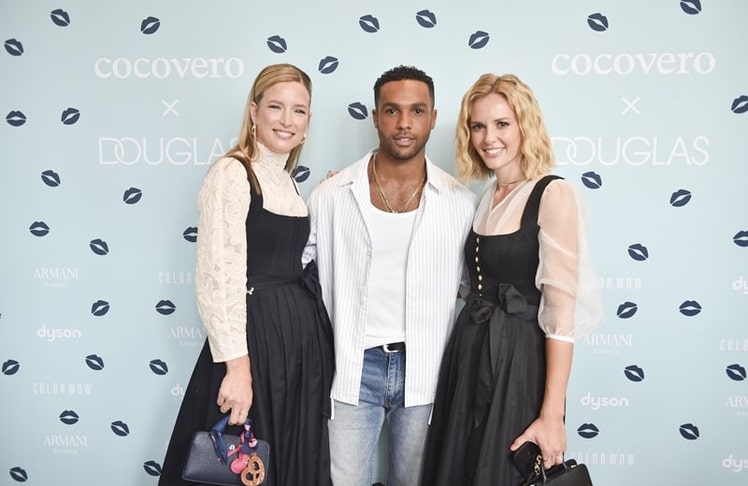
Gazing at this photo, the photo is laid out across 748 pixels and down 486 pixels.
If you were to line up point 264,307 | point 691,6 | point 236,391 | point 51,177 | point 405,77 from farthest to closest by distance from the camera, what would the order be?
point 51,177, point 691,6, point 405,77, point 264,307, point 236,391

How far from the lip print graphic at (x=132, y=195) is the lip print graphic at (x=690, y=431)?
223 centimetres

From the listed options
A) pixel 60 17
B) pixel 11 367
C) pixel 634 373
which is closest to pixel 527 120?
pixel 634 373

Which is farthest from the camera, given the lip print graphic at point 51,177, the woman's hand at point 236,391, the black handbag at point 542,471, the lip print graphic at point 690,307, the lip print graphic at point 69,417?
the lip print graphic at point 69,417

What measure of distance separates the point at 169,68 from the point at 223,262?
99cm

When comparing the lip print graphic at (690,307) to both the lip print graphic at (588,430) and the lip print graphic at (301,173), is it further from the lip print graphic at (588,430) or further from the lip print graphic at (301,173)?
the lip print graphic at (301,173)

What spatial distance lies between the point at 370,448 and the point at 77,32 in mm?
1833

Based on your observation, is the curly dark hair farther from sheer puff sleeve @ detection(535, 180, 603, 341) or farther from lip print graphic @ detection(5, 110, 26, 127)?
lip print graphic @ detection(5, 110, 26, 127)

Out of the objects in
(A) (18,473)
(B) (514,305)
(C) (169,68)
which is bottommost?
(A) (18,473)

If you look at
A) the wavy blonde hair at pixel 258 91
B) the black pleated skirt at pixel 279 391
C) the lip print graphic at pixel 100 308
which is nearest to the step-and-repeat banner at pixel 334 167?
the lip print graphic at pixel 100 308

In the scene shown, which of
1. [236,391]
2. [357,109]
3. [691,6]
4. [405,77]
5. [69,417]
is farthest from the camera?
[69,417]

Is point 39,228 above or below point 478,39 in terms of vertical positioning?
below

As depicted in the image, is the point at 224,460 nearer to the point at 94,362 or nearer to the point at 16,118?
the point at 94,362

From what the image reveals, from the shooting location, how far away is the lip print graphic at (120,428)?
6.76 feet

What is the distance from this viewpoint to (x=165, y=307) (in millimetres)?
1996
